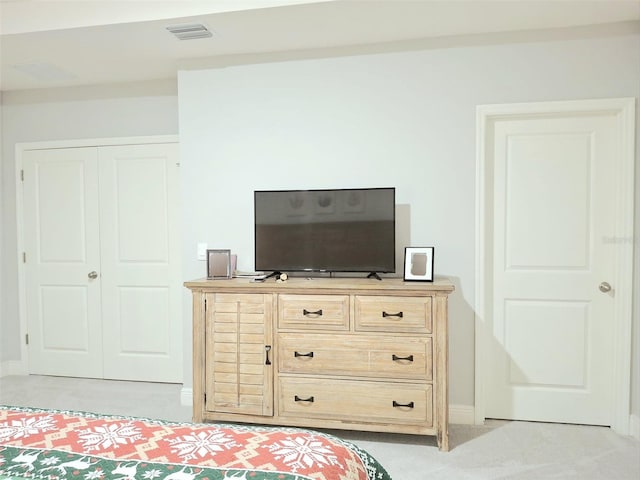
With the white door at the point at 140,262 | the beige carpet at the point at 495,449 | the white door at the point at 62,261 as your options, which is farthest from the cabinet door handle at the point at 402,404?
the white door at the point at 62,261

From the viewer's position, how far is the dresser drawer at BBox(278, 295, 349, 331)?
9.00 feet

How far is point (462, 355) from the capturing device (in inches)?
121

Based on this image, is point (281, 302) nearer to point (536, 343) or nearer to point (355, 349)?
point (355, 349)

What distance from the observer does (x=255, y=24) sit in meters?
2.81

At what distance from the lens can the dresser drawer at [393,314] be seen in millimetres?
2645

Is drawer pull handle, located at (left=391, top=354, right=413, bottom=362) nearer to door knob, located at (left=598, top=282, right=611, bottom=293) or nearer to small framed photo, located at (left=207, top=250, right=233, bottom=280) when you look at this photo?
small framed photo, located at (left=207, top=250, right=233, bottom=280)

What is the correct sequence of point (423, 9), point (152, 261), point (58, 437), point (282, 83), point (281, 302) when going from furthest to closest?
1. point (152, 261)
2. point (282, 83)
3. point (281, 302)
4. point (423, 9)
5. point (58, 437)

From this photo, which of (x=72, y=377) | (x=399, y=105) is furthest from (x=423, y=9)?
(x=72, y=377)

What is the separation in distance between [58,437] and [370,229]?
207cm

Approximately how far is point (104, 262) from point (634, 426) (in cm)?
416

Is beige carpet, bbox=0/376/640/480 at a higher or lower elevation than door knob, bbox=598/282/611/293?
lower

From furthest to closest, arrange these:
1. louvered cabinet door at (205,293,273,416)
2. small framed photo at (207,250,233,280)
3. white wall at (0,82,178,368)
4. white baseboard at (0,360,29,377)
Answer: white baseboard at (0,360,29,377), white wall at (0,82,178,368), small framed photo at (207,250,233,280), louvered cabinet door at (205,293,273,416)

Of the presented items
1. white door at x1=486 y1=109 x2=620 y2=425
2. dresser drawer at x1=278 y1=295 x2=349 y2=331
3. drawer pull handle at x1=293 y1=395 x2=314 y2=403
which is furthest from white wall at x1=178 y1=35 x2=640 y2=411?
drawer pull handle at x1=293 y1=395 x2=314 y2=403

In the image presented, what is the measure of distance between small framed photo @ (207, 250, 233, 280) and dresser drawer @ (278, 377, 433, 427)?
2.73 ft
